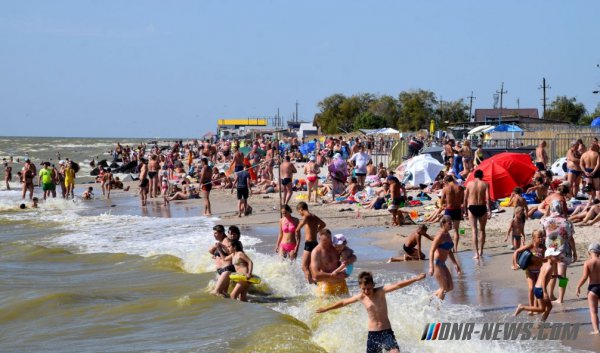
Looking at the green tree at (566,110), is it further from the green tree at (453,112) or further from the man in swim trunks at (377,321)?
the man in swim trunks at (377,321)

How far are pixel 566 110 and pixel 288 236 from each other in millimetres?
72613

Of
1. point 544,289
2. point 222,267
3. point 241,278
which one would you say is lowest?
point 241,278

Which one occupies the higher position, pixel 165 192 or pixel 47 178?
pixel 47 178

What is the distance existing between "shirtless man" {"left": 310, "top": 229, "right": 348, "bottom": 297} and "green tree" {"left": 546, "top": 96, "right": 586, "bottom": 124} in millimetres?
72796

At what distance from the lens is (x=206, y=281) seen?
1414 centimetres

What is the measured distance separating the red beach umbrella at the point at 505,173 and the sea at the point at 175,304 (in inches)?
128

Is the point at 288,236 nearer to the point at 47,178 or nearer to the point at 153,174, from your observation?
the point at 153,174

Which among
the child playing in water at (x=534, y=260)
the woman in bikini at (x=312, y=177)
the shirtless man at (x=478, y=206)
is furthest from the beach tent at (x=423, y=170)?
the child playing in water at (x=534, y=260)

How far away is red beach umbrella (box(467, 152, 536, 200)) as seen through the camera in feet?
63.6

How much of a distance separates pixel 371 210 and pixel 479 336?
12.6 metres

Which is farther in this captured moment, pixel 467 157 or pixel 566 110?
pixel 566 110

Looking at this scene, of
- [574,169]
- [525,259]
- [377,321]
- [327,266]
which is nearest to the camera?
[377,321]

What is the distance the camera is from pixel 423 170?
24.5 metres

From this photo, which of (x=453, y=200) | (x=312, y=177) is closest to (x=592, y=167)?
(x=453, y=200)
